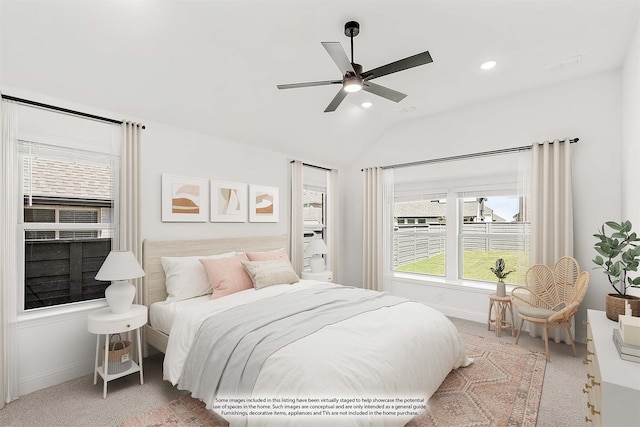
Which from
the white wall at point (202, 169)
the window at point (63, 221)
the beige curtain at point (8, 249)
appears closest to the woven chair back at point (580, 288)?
the white wall at point (202, 169)

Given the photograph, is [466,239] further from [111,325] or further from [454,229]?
[111,325]

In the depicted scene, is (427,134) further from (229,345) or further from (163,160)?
(229,345)

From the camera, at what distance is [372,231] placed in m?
5.03

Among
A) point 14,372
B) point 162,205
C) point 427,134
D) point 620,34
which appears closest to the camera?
point 14,372

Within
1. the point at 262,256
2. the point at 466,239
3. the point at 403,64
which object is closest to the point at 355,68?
the point at 403,64

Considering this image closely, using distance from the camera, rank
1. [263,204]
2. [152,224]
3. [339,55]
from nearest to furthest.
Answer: [339,55] → [152,224] → [263,204]

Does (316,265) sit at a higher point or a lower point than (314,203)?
lower

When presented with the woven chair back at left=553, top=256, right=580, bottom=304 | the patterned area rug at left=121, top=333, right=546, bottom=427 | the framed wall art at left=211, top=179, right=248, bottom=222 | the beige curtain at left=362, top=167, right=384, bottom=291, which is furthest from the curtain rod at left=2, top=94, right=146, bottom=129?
the woven chair back at left=553, top=256, right=580, bottom=304

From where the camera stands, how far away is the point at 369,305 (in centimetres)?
265

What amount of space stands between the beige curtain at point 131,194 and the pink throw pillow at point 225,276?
65cm

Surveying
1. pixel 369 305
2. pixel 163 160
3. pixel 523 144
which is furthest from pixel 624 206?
pixel 163 160

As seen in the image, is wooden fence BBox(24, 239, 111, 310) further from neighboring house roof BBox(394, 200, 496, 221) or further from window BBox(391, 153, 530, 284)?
neighboring house roof BBox(394, 200, 496, 221)

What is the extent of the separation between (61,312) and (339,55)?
123 inches

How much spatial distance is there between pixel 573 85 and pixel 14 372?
19.6ft
